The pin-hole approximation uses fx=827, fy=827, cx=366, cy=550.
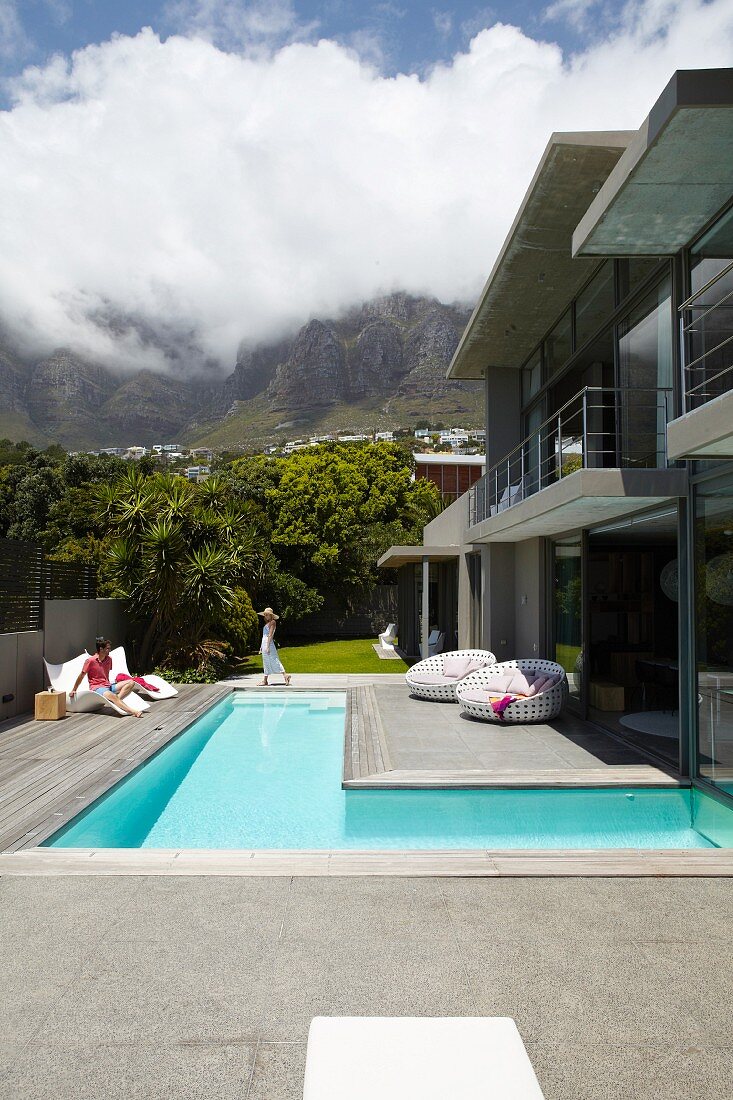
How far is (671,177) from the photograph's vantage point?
5.99 metres

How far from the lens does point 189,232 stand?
388 feet

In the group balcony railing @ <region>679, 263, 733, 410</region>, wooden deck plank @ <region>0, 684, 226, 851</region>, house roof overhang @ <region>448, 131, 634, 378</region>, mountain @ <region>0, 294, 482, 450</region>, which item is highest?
mountain @ <region>0, 294, 482, 450</region>

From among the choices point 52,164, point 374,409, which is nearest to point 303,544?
point 374,409

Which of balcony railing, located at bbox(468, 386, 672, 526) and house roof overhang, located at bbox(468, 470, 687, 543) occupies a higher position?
balcony railing, located at bbox(468, 386, 672, 526)

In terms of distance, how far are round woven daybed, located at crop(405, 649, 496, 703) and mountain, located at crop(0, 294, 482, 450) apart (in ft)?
171

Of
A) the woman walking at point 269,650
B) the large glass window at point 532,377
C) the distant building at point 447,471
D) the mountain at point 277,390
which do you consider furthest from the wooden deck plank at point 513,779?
the mountain at point 277,390

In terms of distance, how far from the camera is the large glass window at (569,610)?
10789mm

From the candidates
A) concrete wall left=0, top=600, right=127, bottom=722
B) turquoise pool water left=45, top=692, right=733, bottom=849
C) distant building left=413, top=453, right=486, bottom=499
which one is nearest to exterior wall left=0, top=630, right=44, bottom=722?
concrete wall left=0, top=600, right=127, bottom=722

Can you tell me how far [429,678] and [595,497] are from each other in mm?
6032

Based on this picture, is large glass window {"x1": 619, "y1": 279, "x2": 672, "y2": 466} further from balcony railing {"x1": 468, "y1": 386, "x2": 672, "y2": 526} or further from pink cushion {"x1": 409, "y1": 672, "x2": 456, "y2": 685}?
pink cushion {"x1": 409, "y1": 672, "x2": 456, "y2": 685}

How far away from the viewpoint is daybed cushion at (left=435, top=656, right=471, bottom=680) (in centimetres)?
1283

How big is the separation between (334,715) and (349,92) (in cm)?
6852

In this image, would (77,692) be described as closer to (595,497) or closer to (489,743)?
(489,743)

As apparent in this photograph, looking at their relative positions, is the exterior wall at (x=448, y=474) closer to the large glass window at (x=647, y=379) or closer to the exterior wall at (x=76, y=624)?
the exterior wall at (x=76, y=624)
